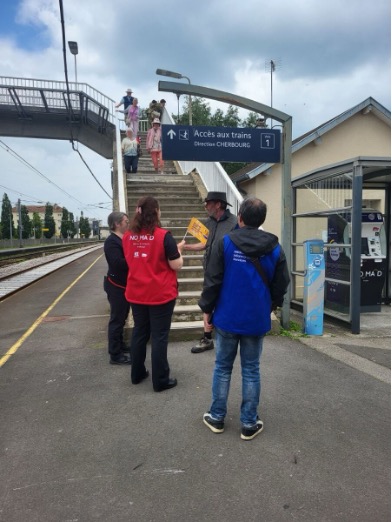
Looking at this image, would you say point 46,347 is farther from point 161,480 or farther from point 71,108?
point 71,108

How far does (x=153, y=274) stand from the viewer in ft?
11.9

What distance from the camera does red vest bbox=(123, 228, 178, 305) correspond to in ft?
11.9

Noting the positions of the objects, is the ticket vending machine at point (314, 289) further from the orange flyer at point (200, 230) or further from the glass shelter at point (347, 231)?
the orange flyer at point (200, 230)

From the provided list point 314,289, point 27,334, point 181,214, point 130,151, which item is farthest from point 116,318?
point 130,151

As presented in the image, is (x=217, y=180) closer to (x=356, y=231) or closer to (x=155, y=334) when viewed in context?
(x=356, y=231)

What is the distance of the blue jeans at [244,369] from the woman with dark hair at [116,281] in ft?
6.01

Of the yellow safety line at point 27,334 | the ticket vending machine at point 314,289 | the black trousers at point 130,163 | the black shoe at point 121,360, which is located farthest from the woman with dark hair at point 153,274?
the black trousers at point 130,163

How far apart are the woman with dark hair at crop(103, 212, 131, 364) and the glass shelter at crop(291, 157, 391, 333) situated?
3575mm

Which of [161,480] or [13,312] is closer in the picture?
[161,480]

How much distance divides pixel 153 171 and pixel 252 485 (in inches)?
471

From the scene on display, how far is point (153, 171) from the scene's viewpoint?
13.3 m

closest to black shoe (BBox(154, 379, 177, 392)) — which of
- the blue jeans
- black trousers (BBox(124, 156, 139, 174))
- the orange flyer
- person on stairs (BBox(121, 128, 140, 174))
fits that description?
the blue jeans

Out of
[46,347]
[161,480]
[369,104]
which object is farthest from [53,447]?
[369,104]

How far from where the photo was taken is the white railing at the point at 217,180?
25.8 ft
